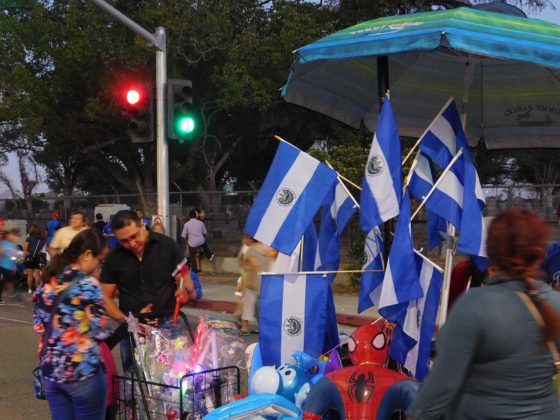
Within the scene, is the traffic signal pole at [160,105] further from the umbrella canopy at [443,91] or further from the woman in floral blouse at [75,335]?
the woman in floral blouse at [75,335]

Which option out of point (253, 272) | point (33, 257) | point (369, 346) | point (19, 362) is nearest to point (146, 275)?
point (369, 346)

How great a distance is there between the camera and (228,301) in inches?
578

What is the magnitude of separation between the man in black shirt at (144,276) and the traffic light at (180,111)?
240 inches

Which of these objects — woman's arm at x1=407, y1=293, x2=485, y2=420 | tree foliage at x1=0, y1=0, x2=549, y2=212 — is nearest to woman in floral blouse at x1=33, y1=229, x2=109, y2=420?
woman's arm at x1=407, y1=293, x2=485, y2=420

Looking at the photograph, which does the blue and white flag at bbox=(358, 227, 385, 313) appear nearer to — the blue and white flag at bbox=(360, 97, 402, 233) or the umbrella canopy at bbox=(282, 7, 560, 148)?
the blue and white flag at bbox=(360, 97, 402, 233)

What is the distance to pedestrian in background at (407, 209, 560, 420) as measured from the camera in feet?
7.54

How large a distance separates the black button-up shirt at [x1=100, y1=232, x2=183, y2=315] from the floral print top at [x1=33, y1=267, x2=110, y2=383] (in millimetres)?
1227

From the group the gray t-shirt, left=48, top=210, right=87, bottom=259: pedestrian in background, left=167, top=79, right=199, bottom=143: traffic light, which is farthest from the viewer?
the gray t-shirt

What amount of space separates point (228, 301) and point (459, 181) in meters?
10.4

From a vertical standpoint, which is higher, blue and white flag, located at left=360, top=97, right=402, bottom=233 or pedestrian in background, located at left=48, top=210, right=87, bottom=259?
blue and white flag, located at left=360, top=97, right=402, bottom=233

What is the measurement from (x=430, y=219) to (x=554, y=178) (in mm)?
32006

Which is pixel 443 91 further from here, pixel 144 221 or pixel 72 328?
pixel 144 221

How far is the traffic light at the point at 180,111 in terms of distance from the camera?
35.9ft

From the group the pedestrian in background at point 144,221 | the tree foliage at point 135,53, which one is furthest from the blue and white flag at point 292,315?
the tree foliage at point 135,53
